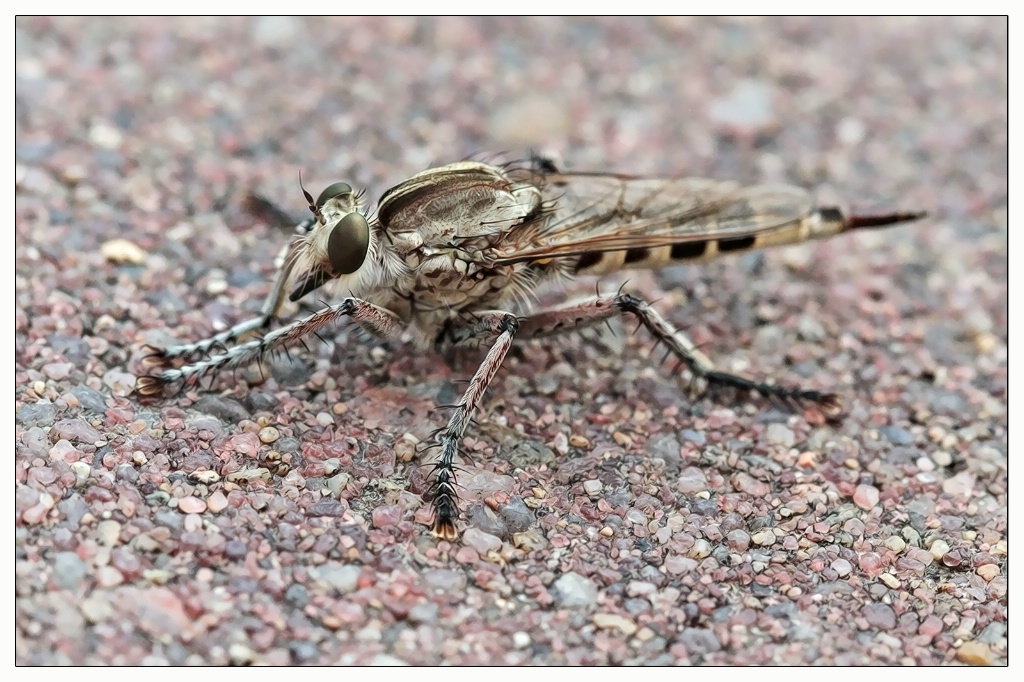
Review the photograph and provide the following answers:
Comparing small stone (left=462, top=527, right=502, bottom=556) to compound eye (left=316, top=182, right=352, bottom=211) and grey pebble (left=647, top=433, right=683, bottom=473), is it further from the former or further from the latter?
compound eye (left=316, top=182, right=352, bottom=211)

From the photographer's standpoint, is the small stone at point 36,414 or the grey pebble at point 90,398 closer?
the small stone at point 36,414

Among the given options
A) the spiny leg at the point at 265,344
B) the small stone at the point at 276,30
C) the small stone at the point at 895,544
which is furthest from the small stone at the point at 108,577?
the small stone at the point at 276,30

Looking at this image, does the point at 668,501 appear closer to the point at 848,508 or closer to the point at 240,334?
the point at 848,508

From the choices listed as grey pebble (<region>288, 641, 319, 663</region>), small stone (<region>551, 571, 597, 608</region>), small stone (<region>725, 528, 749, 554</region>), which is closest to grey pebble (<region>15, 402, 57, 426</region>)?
grey pebble (<region>288, 641, 319, 663</region>)

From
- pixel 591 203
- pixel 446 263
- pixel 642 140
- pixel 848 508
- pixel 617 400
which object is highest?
pixel 642 140

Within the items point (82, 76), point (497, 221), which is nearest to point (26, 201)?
point (82, 76)

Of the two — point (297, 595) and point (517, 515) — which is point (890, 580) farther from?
point (297, 595)

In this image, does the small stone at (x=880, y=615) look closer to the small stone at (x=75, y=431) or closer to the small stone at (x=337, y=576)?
the small stone at (x=337, y=576)
